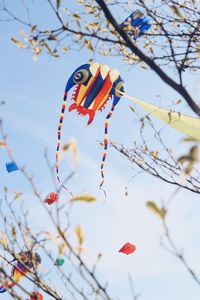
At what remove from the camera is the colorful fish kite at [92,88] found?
7.93 meters

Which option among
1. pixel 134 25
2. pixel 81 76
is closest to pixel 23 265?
pixel 134 25

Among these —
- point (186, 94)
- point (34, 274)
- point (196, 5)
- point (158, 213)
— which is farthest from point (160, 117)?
point (196, 5)

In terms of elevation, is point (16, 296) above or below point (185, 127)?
below

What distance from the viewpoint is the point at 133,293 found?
5.90 feet

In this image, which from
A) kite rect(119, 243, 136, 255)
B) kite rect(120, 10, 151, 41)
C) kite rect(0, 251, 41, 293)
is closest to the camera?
kite rect(0, 251, 41, 293)

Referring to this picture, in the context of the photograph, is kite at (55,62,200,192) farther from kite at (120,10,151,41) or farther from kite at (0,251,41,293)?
kite at (0,251,41,293)

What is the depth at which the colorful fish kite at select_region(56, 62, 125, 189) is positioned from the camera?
7926mm

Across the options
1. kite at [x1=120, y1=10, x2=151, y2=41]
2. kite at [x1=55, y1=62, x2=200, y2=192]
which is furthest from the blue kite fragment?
kite at [x1=120, y1=10, x2=151, y2=41]

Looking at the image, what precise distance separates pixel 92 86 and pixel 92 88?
41 mm

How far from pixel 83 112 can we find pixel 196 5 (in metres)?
3.91

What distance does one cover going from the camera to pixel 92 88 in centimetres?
806

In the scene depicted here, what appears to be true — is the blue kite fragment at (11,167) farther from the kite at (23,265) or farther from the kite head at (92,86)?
the kite at (23,265)

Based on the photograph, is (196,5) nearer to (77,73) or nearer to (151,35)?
(151,35)

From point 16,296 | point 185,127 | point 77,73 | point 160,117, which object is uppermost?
point 77,73
